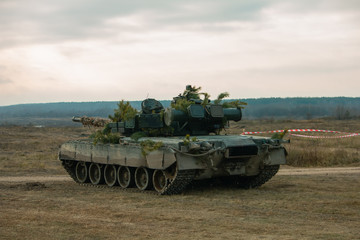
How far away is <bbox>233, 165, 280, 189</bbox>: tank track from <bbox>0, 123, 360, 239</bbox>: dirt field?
416mm

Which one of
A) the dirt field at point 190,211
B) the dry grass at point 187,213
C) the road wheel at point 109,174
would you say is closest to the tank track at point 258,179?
the dry grass at point 187,213

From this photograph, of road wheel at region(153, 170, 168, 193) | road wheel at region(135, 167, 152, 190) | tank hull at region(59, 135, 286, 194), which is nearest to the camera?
tank hull at region(59, 135, 286, 194)

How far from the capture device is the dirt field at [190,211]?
32.6ft

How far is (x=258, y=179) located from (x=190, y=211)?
15.0 ft

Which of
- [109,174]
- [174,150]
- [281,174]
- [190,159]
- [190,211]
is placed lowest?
[281,174]

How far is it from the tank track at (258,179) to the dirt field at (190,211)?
42 centimetres

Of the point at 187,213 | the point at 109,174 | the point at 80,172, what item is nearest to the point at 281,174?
the point at 109,174

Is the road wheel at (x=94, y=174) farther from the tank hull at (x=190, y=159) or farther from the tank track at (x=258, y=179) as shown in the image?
the tank track at (x=258, y=179)

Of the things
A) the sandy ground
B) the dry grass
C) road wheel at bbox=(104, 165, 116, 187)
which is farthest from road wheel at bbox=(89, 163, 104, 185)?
the sandy ground

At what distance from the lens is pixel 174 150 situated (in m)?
14.5

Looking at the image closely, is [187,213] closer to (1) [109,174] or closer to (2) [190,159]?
(2) [190,159]

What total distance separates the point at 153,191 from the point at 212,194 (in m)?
1.68

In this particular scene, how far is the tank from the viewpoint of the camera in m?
14.7

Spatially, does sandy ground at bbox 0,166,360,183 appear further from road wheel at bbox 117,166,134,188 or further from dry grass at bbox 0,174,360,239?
road wheel at bbox 117,166,134,188
